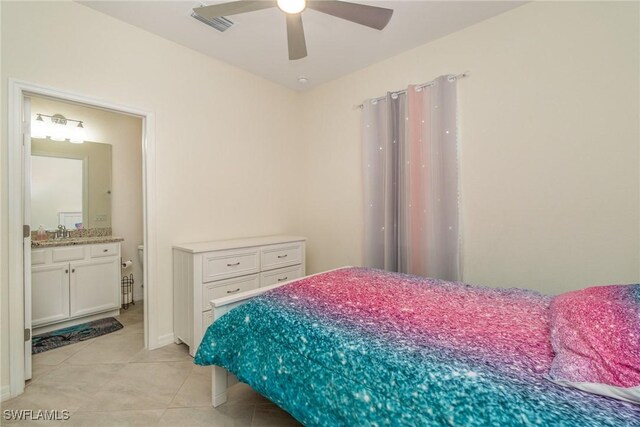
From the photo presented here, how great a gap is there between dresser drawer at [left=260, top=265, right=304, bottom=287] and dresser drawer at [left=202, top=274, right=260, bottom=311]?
76 mm

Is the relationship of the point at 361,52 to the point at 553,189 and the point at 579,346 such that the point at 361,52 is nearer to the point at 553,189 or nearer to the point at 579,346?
the point at 553,189

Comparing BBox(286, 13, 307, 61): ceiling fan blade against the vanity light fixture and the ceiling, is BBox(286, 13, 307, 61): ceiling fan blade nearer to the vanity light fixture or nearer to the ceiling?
the ceiling

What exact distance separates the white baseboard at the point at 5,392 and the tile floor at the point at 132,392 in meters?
0.05

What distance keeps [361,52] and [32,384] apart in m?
3.70

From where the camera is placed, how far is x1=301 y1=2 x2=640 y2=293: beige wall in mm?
1777

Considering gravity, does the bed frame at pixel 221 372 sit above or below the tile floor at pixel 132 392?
above

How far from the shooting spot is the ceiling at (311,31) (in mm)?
2109

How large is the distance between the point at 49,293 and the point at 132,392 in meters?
1.70

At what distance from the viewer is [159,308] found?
8.14 feet

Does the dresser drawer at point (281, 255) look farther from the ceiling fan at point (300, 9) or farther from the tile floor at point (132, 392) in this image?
the ceiling fan at point (300, 9)

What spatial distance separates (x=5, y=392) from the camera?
177 cm

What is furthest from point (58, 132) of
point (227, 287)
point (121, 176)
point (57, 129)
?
point (227, 287)

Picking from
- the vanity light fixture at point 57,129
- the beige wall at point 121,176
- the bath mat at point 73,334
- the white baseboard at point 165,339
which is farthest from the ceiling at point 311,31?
the bath mat at point 73,334

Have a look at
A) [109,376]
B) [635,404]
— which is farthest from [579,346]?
[109,376]
